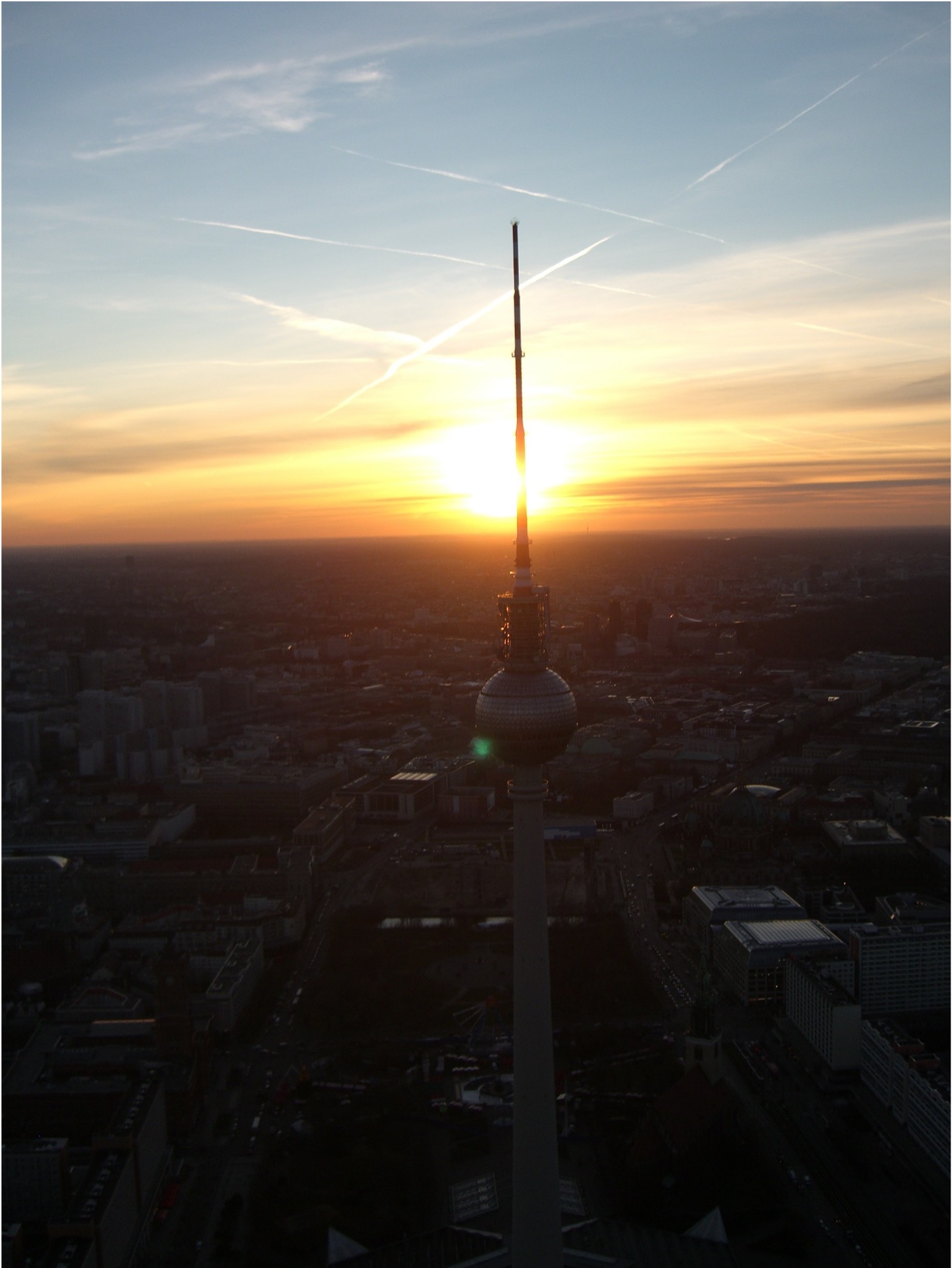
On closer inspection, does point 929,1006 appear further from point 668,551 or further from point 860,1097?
point 668,551

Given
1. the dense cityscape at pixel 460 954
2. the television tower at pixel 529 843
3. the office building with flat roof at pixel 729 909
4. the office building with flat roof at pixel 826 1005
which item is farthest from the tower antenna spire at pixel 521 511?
the office building with flat roof at pixel 729 909

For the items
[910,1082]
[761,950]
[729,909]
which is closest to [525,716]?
[910,1082]

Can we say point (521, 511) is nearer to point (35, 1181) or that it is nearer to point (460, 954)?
point (35, 1181)

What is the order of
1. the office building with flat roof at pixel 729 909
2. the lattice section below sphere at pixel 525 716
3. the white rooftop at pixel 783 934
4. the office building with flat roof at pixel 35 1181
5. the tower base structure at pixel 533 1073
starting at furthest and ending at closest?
the office building with flat roof at pixel 729 909 < the white rooftop at pixel 783 934 < the office building with flat roof at pixel 35 1181 < the lattice section below sphere at pixel 525 716 < the tower base structure at pixel 533 1073

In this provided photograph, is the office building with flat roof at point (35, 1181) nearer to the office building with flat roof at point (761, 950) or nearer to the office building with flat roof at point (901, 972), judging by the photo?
the office building with flat roof at point (761, 950)

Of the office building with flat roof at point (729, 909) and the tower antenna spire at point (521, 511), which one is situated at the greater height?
the tower antenna spire at point (521, 511)

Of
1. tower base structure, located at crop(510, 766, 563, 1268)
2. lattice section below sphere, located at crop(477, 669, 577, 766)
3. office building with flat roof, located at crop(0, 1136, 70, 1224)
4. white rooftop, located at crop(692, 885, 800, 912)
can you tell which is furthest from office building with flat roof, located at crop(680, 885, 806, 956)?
office building with flat roof, located at crop(0, 1136, 70, 1224)
